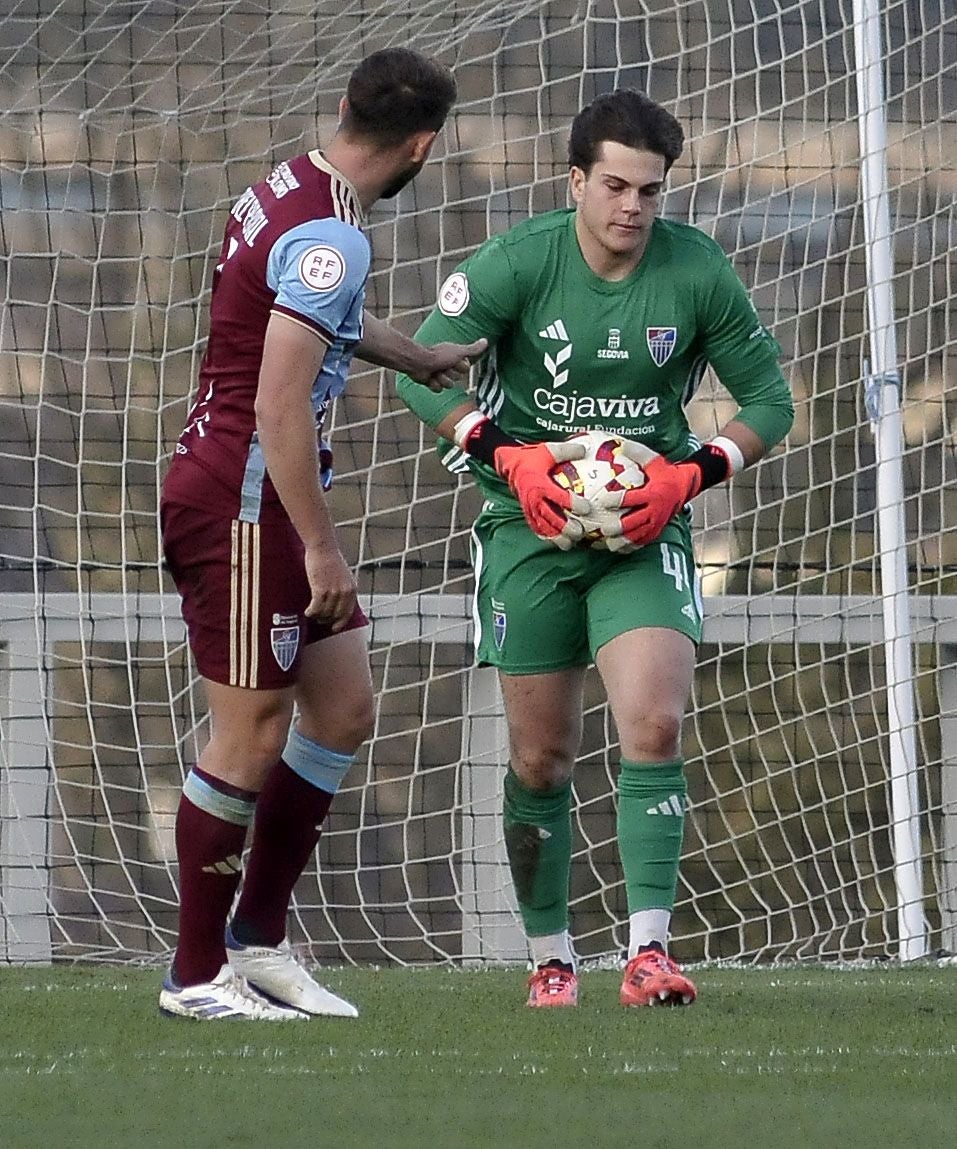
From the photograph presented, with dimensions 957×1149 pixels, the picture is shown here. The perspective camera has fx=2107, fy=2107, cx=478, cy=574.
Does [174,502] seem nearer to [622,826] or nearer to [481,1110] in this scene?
[622,826]

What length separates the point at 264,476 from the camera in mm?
4016

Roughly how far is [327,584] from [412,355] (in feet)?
2.04

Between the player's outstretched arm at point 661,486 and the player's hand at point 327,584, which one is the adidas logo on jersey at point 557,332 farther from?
the player's hand at point 327,584

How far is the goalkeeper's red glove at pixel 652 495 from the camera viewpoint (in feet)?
14.3

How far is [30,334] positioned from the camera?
26.4 ft

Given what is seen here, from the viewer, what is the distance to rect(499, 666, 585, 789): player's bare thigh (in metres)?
4.57

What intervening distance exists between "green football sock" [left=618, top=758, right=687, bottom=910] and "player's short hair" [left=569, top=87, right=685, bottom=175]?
128 centimetres

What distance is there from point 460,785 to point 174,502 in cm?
381

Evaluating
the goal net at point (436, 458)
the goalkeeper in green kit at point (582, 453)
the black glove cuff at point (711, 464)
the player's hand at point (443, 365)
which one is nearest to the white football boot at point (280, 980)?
the goalkeeper in green kit at point (582, 453)

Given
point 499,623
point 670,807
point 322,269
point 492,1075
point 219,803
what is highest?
point 322,269

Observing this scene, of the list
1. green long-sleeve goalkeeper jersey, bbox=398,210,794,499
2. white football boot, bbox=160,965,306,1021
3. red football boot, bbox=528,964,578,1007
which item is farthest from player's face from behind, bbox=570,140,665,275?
white football boot, bbox=160,965,306,1021

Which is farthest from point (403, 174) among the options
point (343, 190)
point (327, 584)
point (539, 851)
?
point (539, 851)

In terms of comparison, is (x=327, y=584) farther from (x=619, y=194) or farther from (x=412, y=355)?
(x=619, y=194)

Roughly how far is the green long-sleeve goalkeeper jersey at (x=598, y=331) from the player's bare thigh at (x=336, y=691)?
58cm
